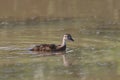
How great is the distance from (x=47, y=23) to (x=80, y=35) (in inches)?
106

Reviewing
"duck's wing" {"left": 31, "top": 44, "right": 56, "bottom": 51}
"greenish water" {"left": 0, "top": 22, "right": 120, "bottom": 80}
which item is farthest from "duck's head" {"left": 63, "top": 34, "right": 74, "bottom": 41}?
"duck's wing" {"left": 31, "top": 44, "right": 56, "bottom": 51}

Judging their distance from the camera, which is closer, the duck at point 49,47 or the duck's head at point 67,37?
the duck at point 49,47

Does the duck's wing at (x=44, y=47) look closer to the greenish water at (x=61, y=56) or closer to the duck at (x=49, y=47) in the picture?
the duck at (x=49, y=47)

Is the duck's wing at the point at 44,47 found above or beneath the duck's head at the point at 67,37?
beneath

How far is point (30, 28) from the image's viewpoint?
1827 centimetres

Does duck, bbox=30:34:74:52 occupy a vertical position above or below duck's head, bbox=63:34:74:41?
below

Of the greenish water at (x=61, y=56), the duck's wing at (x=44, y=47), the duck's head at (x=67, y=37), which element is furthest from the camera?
the duck's head at (x=67, y=37)

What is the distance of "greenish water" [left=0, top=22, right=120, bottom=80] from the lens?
1205 centimetres

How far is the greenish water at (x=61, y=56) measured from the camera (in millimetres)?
12047

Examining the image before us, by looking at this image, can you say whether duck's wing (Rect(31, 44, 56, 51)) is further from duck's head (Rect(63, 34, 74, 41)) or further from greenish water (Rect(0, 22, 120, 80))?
duck's head (Rect(63, 34, 74, 41))

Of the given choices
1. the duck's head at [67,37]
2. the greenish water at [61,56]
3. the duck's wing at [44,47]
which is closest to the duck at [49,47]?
the duck's wing at [44,47]

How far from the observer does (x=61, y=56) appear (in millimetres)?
14273

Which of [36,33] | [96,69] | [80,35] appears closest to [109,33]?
[80,35]

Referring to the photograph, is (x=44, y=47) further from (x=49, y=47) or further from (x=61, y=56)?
(x=61, y=56)
